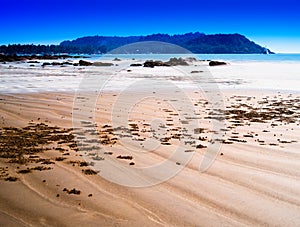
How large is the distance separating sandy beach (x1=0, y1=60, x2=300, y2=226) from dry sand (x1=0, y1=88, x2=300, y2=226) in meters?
0.02

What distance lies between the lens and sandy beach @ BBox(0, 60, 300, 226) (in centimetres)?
604

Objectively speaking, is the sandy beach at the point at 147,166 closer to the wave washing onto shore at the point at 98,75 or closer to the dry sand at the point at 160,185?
the dry sand at the point at 160,185

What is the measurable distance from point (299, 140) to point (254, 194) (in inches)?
213

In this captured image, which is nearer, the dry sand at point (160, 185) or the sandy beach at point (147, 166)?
the dry sand at point (160, 185)

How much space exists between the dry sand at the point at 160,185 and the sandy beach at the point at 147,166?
2 cm

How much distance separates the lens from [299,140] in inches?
455

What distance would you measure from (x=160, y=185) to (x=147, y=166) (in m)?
1.33

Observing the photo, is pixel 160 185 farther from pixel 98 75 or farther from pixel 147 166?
pixel 98 75

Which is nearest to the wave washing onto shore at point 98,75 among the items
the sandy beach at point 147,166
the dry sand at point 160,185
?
the sandy beach at point 147,166

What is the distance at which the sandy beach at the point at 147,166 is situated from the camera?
19.8 feet

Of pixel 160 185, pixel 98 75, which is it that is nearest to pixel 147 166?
pixel 160 185

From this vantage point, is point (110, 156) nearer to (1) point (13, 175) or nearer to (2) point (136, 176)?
(2) point (136, 176)

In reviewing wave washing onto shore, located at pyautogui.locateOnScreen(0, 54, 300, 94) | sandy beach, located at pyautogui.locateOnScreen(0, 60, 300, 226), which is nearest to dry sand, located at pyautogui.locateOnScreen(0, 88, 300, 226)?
sandy beach, located at pyautogui.locateOnScreen(0, 60, 300, 226)

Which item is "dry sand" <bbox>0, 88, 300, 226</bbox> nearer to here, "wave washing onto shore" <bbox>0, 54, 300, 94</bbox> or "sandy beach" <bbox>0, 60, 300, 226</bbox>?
"sandy beach" <bbox>0, 60, 300, 226</bbox>
